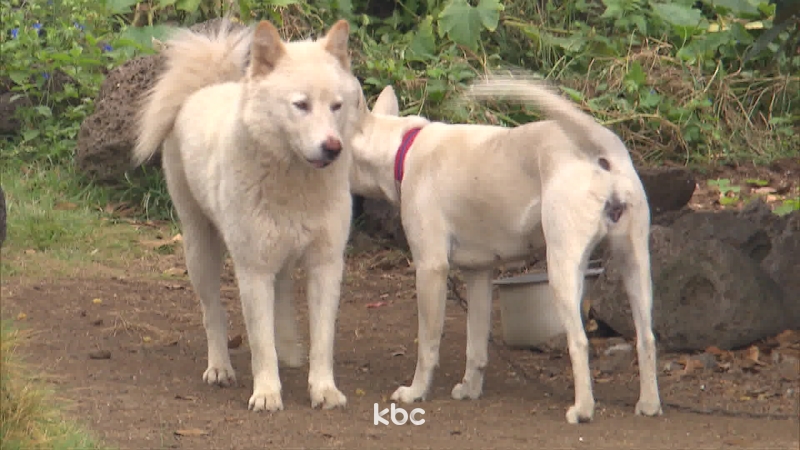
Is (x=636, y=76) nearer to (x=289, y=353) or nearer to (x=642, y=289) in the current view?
(x=289, y=353)

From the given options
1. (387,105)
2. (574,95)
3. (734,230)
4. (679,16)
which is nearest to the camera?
(734,230)

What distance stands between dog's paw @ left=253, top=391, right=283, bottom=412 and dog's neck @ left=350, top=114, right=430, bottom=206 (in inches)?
44.5

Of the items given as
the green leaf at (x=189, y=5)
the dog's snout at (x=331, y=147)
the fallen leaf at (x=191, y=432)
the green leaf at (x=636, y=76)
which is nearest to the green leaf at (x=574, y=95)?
the green leaf at (x=636, y=76)

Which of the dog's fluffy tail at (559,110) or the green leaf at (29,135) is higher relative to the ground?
the dog's fluffy tail at (559,110)

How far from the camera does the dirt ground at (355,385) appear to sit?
455 centimetres

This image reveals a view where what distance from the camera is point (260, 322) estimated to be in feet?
16.9

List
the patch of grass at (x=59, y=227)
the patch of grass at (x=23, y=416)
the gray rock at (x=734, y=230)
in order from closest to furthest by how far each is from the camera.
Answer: the patch of grass at (x=23, y=416) → the gray rock at (x=734, y=230) → the patch of grass at (x=59, y=227)

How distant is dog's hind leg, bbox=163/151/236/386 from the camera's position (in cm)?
570

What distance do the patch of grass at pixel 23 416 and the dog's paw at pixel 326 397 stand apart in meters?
1.17

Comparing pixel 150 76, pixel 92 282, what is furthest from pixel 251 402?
pixel 150 76

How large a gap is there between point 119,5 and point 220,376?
14.7 ft

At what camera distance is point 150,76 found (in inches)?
323

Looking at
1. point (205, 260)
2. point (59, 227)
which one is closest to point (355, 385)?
point (205, 260)

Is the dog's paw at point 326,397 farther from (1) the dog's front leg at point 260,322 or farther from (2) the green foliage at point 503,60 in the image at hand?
(2) the green foliage at point 503,60
